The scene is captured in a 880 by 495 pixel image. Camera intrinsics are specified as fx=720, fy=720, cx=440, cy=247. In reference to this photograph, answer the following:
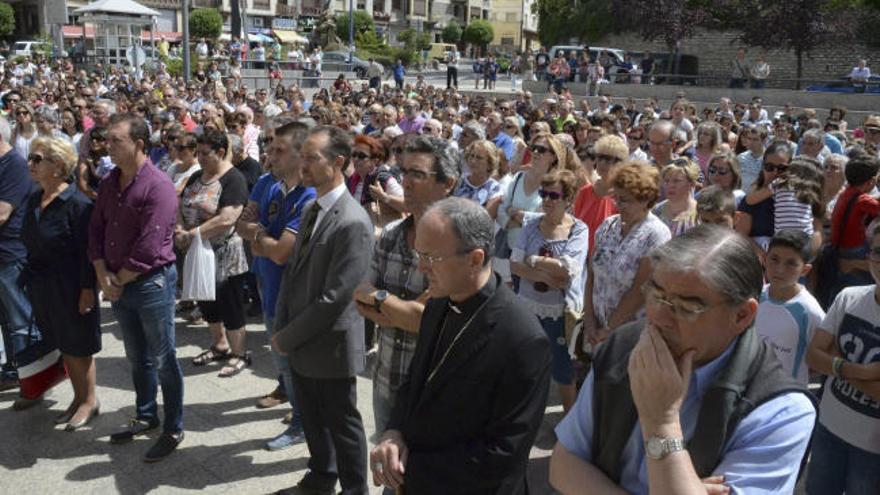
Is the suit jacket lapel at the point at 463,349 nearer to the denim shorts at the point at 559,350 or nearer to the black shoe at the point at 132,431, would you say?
the denim shorts at the point at 559,350

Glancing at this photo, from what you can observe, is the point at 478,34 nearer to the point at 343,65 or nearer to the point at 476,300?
the point at 343,65

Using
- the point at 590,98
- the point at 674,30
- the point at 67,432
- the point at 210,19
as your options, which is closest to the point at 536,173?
the point at 67,432

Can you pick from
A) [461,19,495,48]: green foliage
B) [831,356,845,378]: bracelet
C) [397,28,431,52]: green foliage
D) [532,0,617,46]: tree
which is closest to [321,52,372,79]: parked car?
[532,0,617,46]: tree

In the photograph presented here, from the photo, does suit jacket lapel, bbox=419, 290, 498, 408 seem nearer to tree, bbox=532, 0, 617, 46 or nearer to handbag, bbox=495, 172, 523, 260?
handbag, bbox=495, 172, 523, 260

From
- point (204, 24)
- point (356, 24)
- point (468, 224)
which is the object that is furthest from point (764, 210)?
point (356, 24)

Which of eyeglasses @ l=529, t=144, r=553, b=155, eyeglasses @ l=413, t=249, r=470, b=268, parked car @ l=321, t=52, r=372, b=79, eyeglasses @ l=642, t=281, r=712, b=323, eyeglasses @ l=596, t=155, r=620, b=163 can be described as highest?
parked car @ l=321, t=52, r=372, b=79

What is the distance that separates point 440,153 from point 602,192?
2.22m

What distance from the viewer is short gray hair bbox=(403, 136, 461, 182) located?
3285 millimetres

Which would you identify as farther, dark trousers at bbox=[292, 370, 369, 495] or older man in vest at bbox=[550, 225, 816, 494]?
dark trousers at bbox=[292, 370, 369, 495]

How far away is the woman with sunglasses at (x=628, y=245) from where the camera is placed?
3811 millimetres

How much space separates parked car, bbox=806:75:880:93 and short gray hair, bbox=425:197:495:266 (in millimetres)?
24153

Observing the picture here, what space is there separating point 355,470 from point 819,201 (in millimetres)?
3524

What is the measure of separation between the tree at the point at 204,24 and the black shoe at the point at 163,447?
2333 inches

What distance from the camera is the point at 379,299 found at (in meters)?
2.99
